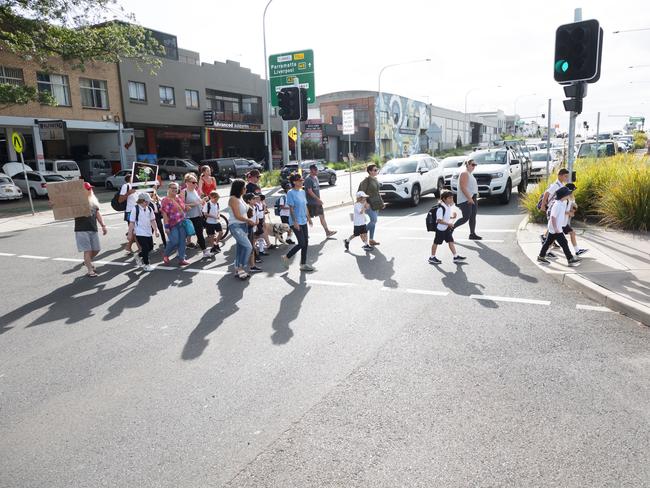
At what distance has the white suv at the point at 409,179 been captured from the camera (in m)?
16.5

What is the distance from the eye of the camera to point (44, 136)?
2620cm

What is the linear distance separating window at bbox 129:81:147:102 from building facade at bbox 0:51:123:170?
113 cm

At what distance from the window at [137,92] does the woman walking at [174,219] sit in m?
27.5

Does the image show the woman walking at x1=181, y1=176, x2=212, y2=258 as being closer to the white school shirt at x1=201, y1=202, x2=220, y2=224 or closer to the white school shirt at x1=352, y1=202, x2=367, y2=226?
the white school shirt at x1=201, y1=202, x2=220, y2=224

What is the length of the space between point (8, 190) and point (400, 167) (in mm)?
18635

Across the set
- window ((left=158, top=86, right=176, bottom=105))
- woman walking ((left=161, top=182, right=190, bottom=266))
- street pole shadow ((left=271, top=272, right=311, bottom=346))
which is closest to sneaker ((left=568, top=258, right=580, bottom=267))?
street pole shadow ((left=271, top=272, right=311, bottom=346))

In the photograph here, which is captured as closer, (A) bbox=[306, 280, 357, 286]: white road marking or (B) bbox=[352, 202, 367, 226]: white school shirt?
(A) bbox=[306, 280, 357, 286]: white road marking

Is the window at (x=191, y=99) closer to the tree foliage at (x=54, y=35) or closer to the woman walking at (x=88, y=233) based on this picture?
the tree foliage at (x=54, y=35)

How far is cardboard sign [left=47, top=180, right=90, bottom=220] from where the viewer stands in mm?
8375

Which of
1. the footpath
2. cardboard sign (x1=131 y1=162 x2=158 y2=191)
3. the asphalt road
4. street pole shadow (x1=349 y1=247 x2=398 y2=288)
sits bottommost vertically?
the asphalt road

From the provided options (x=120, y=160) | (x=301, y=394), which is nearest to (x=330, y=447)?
(x=301, y=394)

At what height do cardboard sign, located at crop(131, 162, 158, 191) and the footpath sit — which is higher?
cardboard sign, located at crop(131, 162, 158, 191)

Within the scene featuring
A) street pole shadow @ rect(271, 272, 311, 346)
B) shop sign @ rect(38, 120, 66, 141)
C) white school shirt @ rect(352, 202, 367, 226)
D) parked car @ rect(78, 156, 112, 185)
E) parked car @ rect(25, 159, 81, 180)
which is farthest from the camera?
parked car @ rect(78, 156, 112, 185)

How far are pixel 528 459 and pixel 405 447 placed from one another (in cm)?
82
